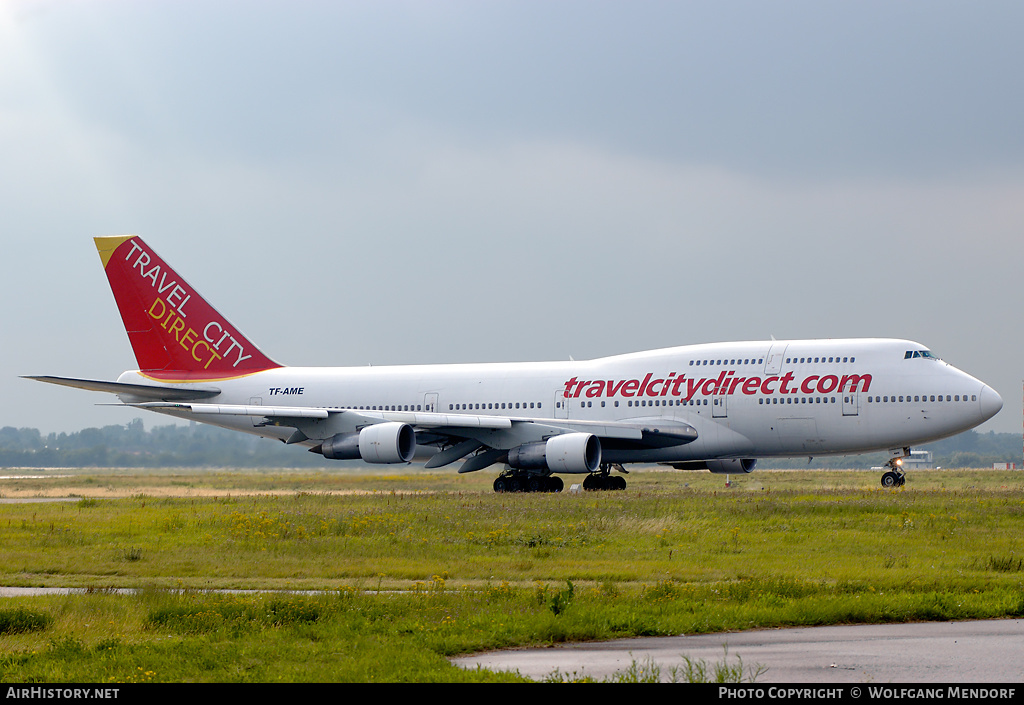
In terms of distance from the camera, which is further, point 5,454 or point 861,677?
point 5,454

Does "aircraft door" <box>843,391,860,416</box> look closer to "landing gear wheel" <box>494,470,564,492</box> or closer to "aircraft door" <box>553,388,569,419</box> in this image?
"aircraft door" <box>553,388,569,419</box>

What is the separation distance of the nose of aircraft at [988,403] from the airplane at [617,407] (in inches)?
2.1

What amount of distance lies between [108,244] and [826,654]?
134 feet

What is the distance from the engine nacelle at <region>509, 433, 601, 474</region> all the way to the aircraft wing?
0.95 metres

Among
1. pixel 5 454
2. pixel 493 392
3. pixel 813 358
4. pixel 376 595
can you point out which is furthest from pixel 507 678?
pixel 5 454

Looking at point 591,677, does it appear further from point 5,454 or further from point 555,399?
point 5,454

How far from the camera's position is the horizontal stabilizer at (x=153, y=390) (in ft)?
131

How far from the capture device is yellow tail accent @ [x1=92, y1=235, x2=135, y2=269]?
45.4 m

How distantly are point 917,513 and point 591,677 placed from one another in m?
17.0

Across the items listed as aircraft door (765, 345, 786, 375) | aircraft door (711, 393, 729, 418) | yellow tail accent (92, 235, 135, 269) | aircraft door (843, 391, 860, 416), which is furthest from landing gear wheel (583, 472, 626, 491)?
yellow tail accent (92, 235, 135, 269)

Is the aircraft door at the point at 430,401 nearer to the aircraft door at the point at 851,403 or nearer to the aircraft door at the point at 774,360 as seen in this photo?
the aircraft door at the point at 774,360

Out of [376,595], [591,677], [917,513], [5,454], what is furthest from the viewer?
[5,454]

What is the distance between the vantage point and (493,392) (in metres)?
39.9

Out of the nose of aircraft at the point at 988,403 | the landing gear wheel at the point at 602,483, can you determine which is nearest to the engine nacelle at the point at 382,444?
the landing gear wheel at the point at 602,483
